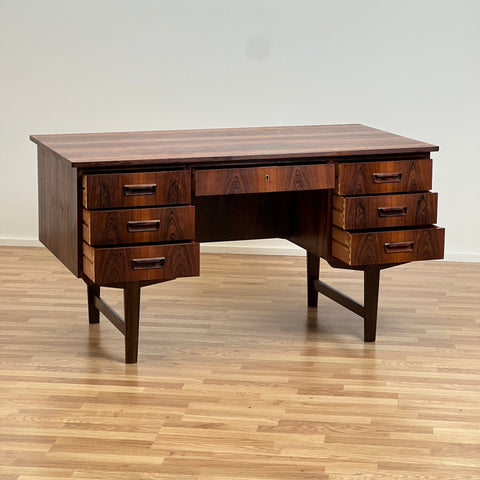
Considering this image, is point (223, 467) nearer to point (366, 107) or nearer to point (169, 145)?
point (169, 145)

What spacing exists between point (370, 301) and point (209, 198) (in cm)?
69

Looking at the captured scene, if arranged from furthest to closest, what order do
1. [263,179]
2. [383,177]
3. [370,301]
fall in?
[370,301], [383,177], [263,179]

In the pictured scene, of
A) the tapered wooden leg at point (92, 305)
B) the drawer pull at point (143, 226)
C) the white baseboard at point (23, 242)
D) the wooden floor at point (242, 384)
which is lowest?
the white baseboard at point (23, 242)

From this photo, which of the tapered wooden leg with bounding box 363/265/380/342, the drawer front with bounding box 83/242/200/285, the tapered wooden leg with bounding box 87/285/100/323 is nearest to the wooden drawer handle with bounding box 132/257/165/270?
the drawer front with bounding box 83/242/200/285

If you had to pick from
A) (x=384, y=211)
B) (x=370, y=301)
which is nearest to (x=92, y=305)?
(x=370, y=301)

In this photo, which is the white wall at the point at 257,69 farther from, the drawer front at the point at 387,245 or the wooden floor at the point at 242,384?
the drawer front at the point at 387,245

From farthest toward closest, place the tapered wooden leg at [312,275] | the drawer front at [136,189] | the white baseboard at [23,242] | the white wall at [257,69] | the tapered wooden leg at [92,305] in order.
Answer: the white baseboard at [23,242], the white wall at [257,69], the tapered wooden leg at [312,275], the tapered wooden leg at [92,305], the drawer front at [136,189]

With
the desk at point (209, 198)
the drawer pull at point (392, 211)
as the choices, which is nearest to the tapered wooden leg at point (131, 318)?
the desk at point (209, 198)

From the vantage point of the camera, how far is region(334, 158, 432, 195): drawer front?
345 centimetres

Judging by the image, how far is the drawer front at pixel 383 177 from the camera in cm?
345

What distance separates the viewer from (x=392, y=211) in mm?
3494

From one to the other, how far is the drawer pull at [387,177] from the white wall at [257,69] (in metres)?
1.52

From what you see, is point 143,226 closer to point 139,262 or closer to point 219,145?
point 139,262

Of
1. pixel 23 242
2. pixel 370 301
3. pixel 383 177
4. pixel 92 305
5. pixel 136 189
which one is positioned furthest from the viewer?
pixel 23 242
